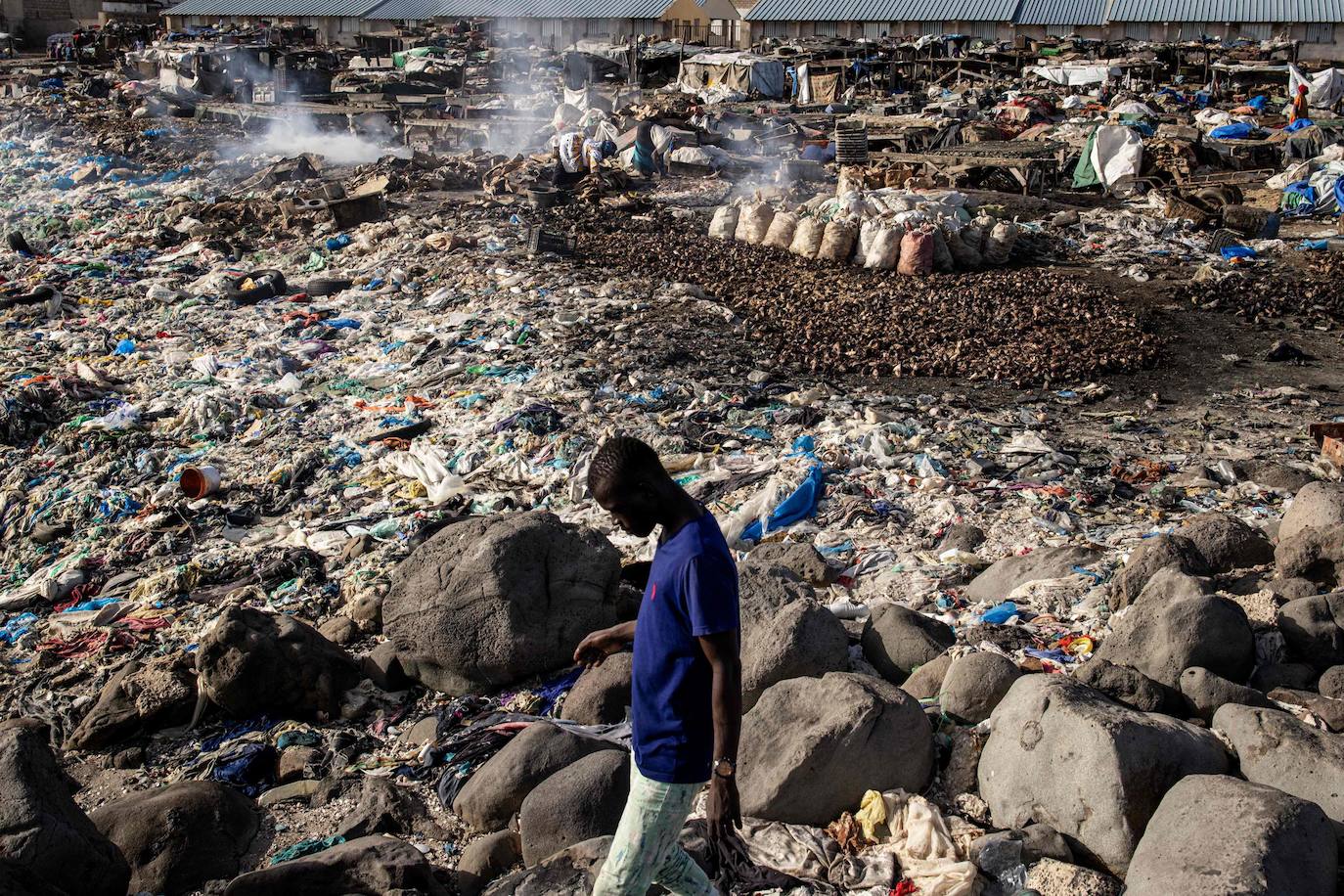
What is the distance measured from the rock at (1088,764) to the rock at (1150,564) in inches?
46.7

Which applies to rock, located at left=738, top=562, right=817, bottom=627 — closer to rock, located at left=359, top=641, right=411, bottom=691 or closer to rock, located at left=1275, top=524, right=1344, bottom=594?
rock, located at left=359, top=641, right=411, bottom=691

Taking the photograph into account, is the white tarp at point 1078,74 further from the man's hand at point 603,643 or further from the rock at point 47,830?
the rock at point 47,830

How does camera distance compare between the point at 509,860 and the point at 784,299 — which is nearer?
the point at 509,860

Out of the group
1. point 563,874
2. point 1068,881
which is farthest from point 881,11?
point 563,874

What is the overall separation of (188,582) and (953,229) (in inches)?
308

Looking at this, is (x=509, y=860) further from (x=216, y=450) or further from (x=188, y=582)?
(x=216, y=450)

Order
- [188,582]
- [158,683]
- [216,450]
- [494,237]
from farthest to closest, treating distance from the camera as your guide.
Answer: [494,237] → [216,450] → [188,582] → [158,683]

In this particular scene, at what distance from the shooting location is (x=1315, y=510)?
448 cm

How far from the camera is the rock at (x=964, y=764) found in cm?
340

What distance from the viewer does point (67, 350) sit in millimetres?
10086

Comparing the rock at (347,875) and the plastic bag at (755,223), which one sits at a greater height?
the plastic bag at (755,223)

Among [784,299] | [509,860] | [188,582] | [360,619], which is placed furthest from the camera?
[784,299]

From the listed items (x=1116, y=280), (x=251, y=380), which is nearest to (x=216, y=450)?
Result: (x=251, y=380)

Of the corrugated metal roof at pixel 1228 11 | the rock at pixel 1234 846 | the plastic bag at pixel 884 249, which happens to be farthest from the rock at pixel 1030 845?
the corrugated metal roof at pixel 1228 11
